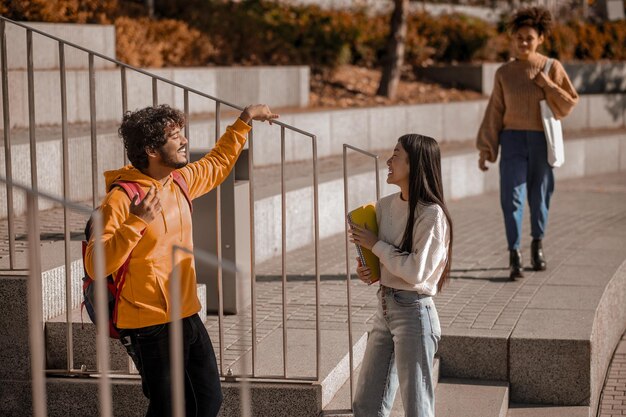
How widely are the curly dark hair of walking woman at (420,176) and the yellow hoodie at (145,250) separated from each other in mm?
905

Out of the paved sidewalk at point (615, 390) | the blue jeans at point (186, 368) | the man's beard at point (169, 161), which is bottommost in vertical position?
the paved sidewalk at point (615, 390)

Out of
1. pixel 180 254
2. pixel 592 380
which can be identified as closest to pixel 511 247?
pixel 592 380

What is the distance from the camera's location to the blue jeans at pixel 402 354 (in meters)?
4.32

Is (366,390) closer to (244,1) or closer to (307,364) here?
(307,364)

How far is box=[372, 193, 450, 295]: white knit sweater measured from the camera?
427cm

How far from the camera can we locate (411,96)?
49.8ft

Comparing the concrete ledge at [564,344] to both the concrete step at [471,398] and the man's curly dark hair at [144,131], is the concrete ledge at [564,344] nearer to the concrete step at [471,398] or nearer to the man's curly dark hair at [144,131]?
the concrete step at [471,398]

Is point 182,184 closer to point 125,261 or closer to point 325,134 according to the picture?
point 125,261

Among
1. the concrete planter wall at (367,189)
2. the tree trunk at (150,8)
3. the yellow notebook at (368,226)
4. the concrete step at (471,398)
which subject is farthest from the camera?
the tree trunk at (150,8)

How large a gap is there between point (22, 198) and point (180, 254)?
11.6ft

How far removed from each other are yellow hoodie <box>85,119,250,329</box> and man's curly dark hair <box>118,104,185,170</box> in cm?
7

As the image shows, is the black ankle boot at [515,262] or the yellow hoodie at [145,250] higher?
the yellow hoodie at [145,250]

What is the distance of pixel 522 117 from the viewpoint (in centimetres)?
740

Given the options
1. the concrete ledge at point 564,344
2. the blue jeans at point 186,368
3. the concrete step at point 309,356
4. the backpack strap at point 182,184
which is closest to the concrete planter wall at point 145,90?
the concrete step at point 309,356
